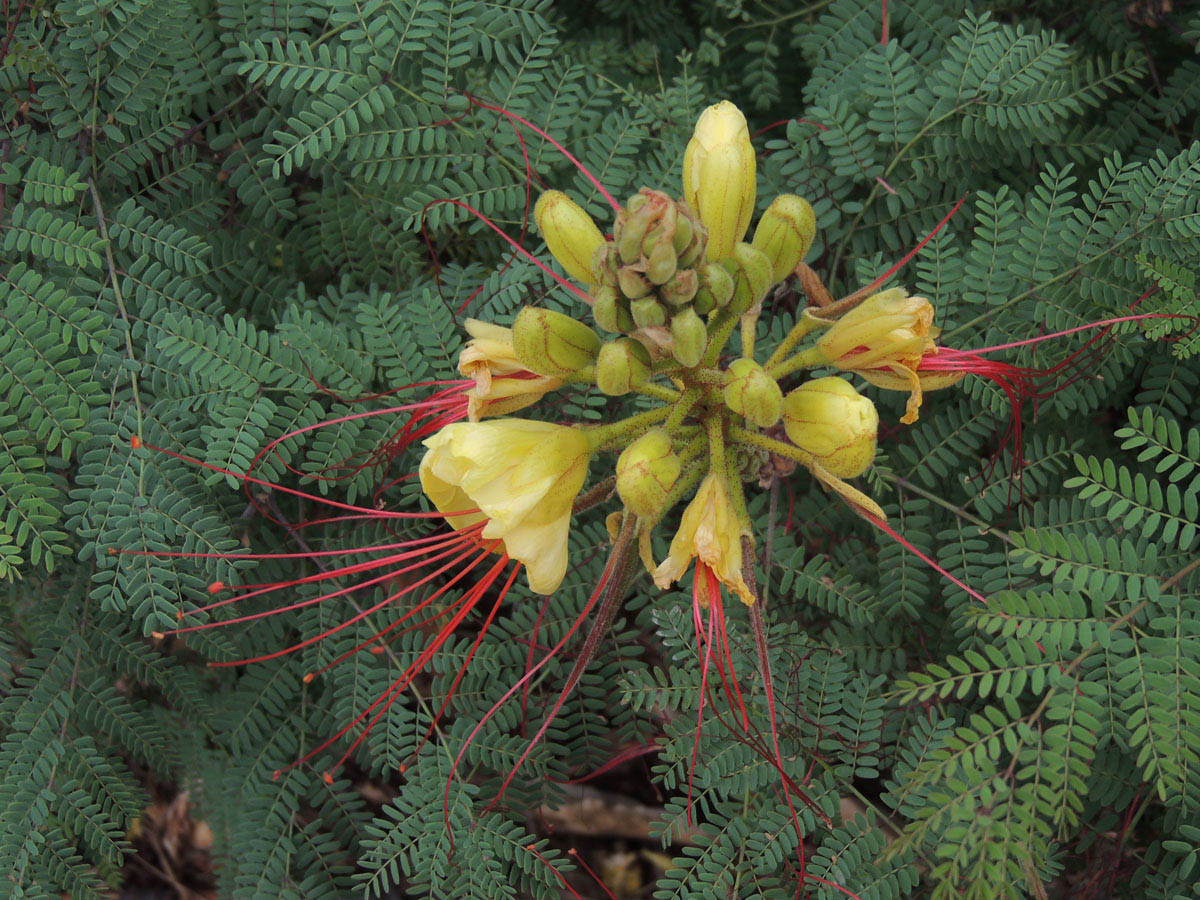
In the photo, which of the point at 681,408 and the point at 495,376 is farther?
the point at 495,376

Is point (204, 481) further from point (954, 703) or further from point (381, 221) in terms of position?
point (954, 703)

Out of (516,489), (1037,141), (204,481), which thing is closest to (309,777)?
(204,481)

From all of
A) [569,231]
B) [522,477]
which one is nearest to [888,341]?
[569,231]

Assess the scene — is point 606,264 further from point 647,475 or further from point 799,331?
point 799,331

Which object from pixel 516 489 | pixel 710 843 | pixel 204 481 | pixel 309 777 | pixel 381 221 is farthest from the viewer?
pixel 381 221

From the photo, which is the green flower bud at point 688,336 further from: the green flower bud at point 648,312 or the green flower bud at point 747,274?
the green flower bud at point 747,274

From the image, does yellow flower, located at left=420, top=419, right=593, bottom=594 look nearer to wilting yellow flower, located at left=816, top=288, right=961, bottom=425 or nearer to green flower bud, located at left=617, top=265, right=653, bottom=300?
green flower bud, located at left=617, top=265, right=653, bottom=300

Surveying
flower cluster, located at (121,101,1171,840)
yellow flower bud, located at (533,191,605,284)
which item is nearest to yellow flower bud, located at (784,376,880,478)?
flower cluster, located at (121,101,1171,840)
